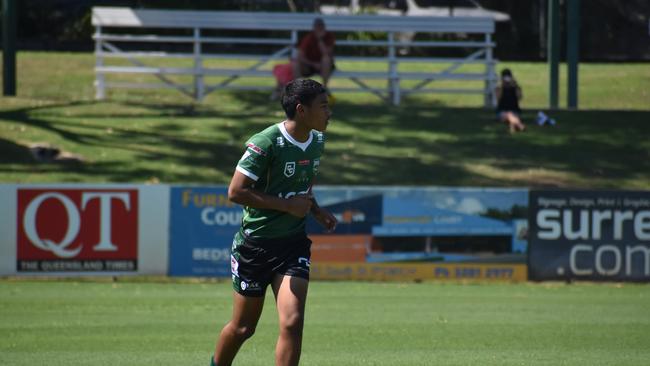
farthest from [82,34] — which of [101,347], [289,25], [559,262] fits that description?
[101,347]

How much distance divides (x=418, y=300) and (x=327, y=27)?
38.4ft

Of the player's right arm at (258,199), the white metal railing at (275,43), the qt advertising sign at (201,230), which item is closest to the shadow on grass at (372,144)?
the white metal railing at (275,43)

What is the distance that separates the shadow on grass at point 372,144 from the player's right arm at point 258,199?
12.7 meters

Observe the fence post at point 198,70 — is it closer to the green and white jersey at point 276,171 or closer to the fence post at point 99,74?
the fence post at point 99,74

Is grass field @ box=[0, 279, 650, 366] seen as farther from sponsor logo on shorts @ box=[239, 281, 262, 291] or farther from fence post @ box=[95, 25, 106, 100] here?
fence post @ box=[95, 25, 106, 100]

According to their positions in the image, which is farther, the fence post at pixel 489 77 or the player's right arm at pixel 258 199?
the fence post at pixel 489 77

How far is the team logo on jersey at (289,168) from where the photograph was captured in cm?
671

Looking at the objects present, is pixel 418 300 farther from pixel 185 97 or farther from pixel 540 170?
pixel 185 97

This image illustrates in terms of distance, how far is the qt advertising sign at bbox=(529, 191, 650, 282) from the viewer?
51.7ft

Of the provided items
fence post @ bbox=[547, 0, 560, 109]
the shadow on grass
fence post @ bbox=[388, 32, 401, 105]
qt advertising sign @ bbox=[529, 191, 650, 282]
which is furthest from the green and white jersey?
fence post @ bbox=[547, 0, 560, 109]

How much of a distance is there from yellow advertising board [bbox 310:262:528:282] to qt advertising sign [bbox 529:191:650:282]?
577 millimetres

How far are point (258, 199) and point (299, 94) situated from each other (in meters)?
0.73

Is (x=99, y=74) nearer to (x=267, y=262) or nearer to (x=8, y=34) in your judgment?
(x=8, y=34)

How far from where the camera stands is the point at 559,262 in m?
15.8
